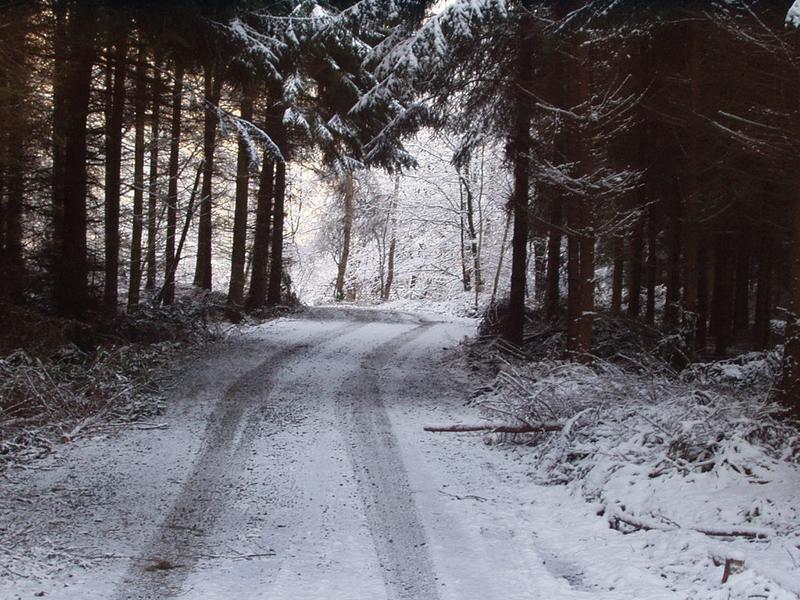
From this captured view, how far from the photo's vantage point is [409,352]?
50.9ft

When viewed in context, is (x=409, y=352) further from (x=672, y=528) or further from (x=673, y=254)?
(x=672, y=528)

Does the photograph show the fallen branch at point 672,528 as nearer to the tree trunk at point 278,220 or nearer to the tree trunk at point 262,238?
the tree trunk at point 262,238

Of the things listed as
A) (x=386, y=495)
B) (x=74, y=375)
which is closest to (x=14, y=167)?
(x=74, y=375)

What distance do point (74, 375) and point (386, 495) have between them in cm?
590

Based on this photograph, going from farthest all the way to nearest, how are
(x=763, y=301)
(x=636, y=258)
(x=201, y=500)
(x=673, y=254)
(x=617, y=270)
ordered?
(x=617, y=270) → (x=763, y=301) → (x=673, y=254) → (x=636, y=258) → (x=201, y=500)

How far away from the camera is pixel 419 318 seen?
24.8 m

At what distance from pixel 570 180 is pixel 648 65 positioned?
517 cm

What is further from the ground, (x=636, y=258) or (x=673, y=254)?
(x=673, y=254)

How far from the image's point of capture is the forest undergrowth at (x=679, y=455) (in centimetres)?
491

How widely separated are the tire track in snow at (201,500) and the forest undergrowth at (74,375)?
1168 millimetres

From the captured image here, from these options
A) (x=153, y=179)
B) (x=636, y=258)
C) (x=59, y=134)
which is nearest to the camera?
(x=59, y=134)

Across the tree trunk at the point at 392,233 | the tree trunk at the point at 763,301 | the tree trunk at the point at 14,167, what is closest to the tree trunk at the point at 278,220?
the tree trunk at the point at 14,167

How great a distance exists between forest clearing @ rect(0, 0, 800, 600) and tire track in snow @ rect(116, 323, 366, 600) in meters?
0.04

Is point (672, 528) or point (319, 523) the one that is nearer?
point (672, 528)
